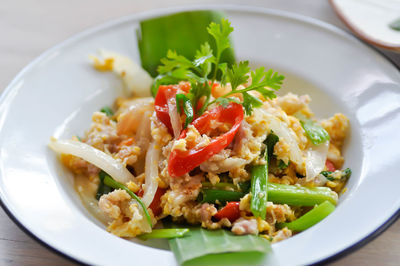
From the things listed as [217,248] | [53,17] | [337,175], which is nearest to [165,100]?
[217,248]

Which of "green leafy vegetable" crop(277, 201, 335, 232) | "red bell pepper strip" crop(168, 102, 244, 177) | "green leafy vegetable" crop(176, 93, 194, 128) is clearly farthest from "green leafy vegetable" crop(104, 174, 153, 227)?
"green leafy vegetable" crop(277, 201, 335, 232)

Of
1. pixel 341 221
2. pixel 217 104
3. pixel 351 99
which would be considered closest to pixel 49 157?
pixel 217 104

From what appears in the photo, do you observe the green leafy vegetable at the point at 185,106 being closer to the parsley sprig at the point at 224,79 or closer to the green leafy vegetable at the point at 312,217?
the parsley sprig at the point at 224,79

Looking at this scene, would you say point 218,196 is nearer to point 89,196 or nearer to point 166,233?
point 166,233

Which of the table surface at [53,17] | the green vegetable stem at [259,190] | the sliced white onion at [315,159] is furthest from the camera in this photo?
the table surface at [53,17]

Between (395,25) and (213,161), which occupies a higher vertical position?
(395,25)

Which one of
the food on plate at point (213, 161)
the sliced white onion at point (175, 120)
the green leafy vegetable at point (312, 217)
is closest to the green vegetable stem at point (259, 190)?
the food on plate at point (213, 161)
